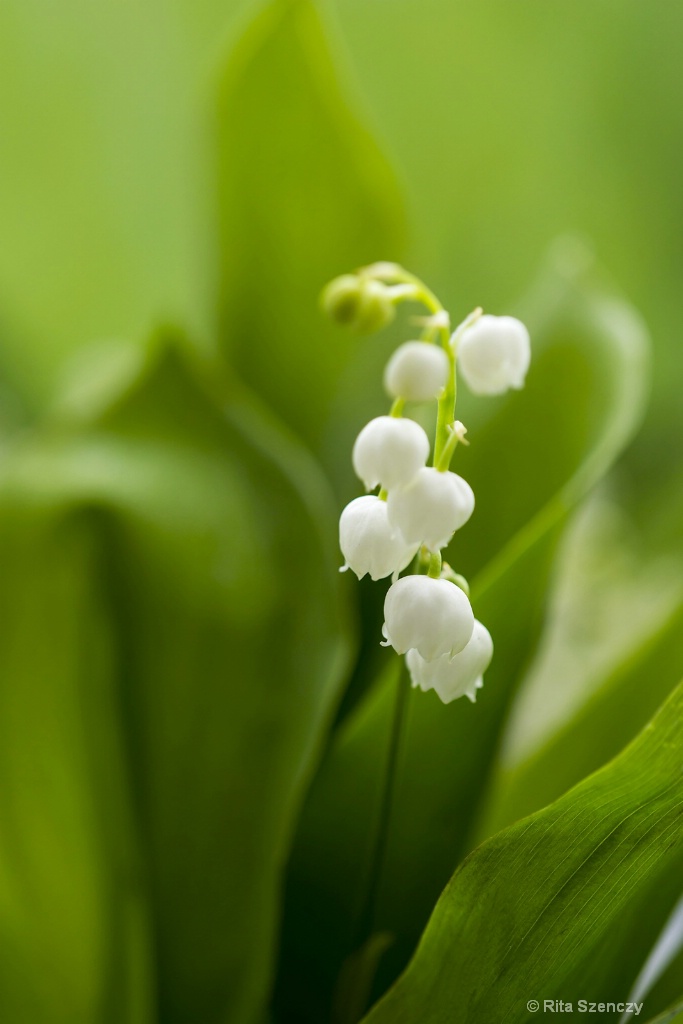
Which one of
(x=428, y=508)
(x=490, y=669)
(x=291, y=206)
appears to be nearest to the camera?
(x=428, y=508)

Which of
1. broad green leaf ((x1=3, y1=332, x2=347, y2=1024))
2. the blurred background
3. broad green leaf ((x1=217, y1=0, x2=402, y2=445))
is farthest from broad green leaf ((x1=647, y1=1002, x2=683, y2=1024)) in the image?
the blurred background

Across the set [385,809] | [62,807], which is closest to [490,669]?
[385,809]

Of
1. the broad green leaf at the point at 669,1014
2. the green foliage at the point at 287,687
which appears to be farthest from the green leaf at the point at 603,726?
the broad green leaf at the point at 669,1014

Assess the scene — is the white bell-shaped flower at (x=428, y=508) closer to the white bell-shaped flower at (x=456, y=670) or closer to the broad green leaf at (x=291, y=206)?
the white bell-shaped flower at (x=456, y=670)

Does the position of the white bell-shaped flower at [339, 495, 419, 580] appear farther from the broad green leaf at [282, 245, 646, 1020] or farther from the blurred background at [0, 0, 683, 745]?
the blurred background at [0, 0, 683, 745]

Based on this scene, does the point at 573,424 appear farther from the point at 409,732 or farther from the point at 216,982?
the point at 216,982

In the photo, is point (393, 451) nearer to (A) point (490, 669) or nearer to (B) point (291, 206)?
(A) point (490, 669)
